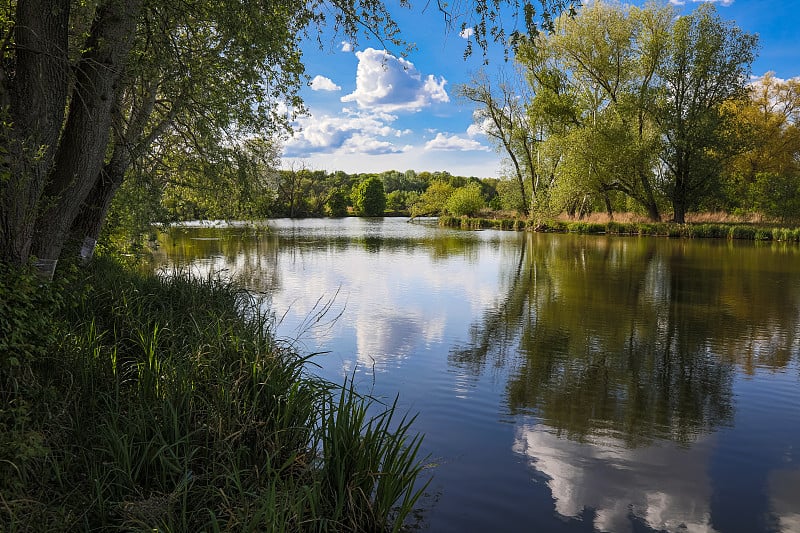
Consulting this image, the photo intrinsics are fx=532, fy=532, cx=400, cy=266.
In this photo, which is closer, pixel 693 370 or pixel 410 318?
pixel 693 370

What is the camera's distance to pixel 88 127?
5.01 metres

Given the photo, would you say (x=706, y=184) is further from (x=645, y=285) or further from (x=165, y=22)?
(x=165, y=22)

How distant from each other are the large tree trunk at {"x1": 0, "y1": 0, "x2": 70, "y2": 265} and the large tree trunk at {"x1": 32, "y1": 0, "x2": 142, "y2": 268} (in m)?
0.41

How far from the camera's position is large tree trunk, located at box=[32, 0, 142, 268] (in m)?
4.95

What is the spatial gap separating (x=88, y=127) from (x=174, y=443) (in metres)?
3.31

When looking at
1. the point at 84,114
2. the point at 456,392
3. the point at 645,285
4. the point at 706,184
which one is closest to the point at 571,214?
the point at 706,184

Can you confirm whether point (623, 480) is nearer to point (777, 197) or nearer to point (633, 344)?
point (633, 344)

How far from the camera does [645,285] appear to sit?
15.3 m

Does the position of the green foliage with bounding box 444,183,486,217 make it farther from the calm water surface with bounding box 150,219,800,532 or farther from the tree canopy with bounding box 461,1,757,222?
the calm water surface with bounding box 150,219,800,532

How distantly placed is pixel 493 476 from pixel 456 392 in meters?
2.14

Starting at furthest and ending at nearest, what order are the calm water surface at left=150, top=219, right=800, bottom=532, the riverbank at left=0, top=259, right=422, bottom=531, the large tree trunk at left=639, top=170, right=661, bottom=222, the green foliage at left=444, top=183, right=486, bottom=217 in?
the green foliage at left=444, top=183, right=486, bottom=217
the large tree trunk at left=639, top=170, right=661, bottom=222
the calm water surface at left=150, top=219, right=800, bottom=532
the riverbank at left=0, top=259, right=422, bottom=531

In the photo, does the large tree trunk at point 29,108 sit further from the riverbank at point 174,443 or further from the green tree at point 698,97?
the green tree at point 698,97

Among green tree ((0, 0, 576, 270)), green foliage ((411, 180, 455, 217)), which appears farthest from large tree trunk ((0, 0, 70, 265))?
green foliage ((411, 180, 455, 217))

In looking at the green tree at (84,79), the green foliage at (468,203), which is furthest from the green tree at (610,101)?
the green tree at (84,79)
